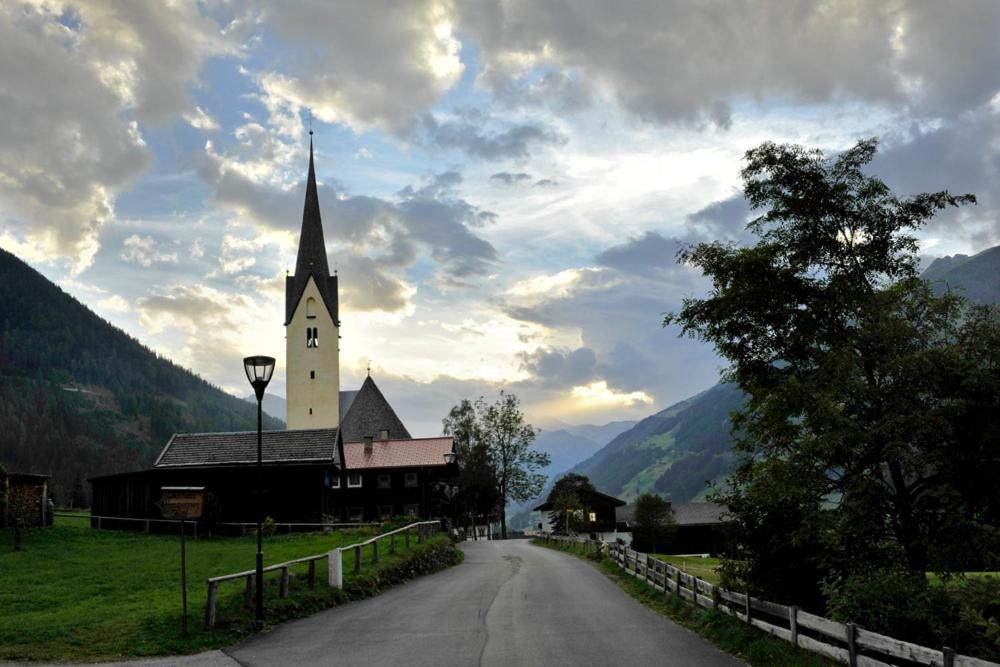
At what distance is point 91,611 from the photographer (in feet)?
57.9

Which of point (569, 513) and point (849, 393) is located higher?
A: point (849, 393)

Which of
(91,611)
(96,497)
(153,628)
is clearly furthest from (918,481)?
(96,497)

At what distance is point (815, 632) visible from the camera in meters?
13.3

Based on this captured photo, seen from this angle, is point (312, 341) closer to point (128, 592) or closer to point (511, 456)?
point (511, 456)

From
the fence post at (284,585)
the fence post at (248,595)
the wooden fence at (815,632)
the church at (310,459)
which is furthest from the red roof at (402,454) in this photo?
the fence post at (248,595)

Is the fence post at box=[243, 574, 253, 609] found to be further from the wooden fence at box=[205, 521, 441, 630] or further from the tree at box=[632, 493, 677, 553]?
the tree at box=[632, 493, 677, 553]

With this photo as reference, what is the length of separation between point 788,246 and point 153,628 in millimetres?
15603

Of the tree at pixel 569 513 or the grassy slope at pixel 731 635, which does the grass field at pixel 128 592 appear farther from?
the tree at pixel 569 513

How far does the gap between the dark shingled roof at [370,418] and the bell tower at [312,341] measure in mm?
1701

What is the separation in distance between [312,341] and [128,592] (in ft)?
202

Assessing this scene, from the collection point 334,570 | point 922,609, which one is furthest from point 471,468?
point 922,609

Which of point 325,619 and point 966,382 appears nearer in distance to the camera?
point 966,382

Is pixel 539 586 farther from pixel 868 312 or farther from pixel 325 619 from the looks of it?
pixel 868 312

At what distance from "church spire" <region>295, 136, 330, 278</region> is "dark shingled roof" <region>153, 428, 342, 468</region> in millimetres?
36179
